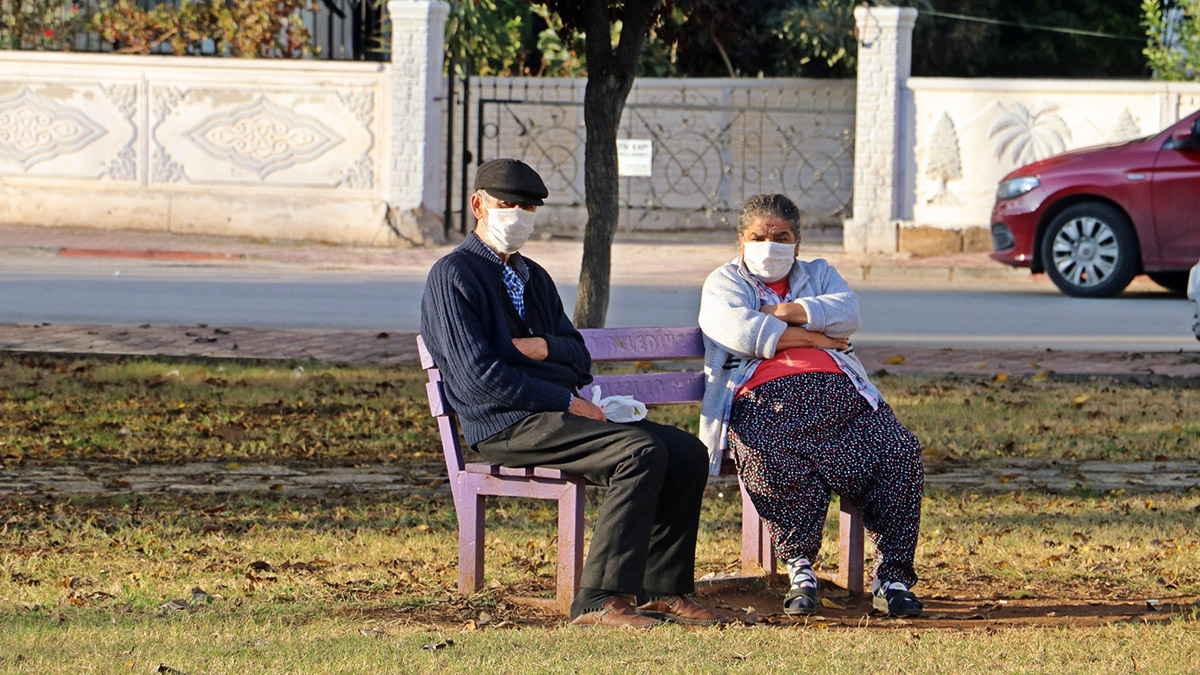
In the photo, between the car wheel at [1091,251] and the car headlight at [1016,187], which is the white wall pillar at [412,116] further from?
the car wheel at [1091,251]

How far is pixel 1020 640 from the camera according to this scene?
4.61 metres

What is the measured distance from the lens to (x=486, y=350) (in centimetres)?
502

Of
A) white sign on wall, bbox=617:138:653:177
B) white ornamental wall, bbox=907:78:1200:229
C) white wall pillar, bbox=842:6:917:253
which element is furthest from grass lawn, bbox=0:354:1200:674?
white sign on wall, bbox=617:138:653:177

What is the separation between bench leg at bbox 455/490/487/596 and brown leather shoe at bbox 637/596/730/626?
524 mm

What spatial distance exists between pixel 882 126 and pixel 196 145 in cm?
792

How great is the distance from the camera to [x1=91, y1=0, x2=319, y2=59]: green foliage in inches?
872

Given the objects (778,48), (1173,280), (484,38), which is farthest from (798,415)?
(778,48)

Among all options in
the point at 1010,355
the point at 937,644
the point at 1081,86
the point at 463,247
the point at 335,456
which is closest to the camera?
the point at 937,644

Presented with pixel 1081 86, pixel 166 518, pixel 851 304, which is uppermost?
pixel 1081 86

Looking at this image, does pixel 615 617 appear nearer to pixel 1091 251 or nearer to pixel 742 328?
pixel 742 328

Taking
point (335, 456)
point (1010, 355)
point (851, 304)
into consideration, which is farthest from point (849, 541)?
point (1010, 355)

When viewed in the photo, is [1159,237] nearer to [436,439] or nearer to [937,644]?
[436,439]

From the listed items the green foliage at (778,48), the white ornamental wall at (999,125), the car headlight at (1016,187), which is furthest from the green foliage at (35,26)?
the car headlight at (1016,187)

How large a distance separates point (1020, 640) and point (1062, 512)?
2305 mm
